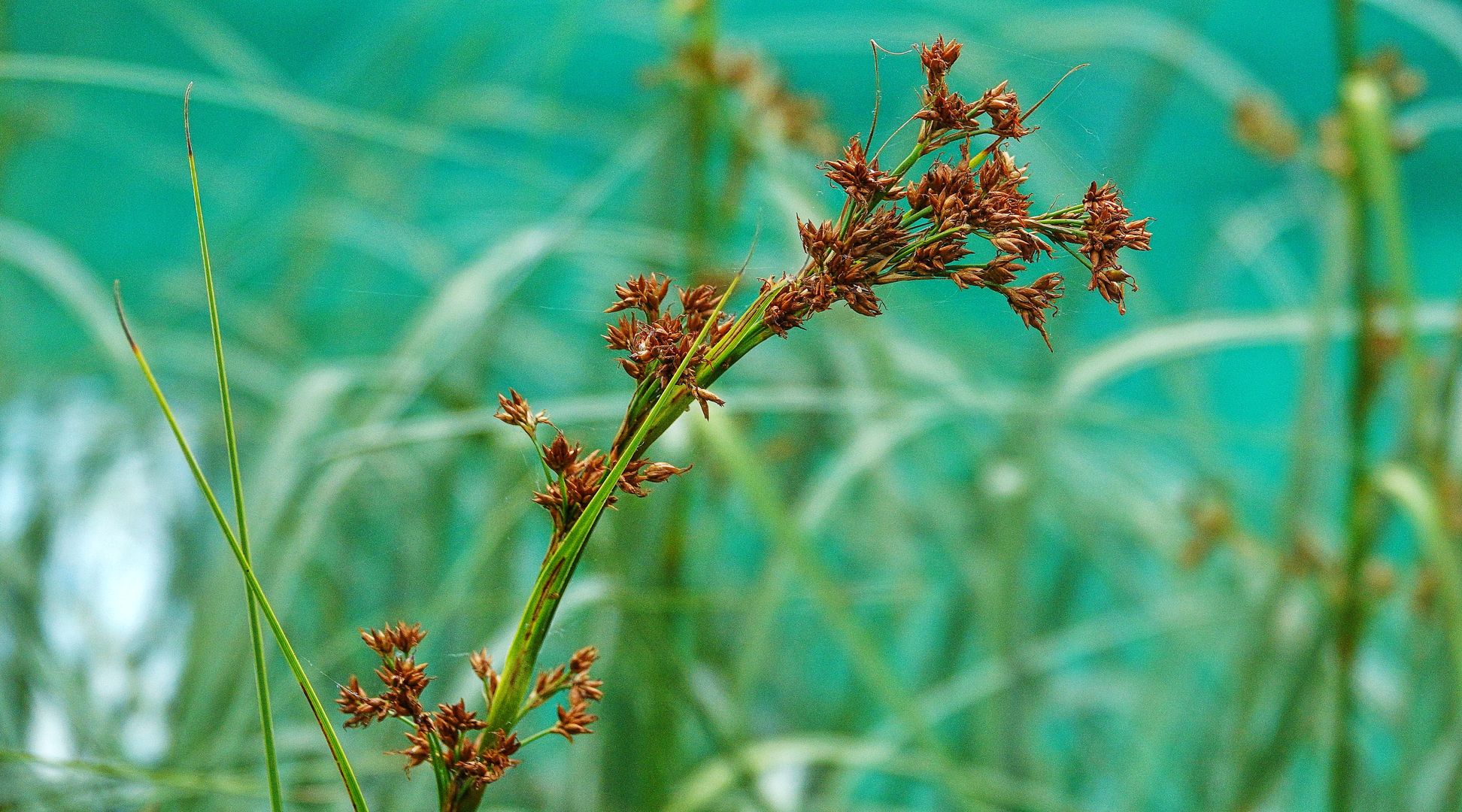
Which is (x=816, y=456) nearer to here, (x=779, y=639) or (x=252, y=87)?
(x=779, y=639)

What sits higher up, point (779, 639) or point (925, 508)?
point (925, 508)

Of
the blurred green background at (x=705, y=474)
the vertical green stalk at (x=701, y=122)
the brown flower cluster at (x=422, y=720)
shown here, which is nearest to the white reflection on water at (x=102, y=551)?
the blurred green background at (x=705, y=474)

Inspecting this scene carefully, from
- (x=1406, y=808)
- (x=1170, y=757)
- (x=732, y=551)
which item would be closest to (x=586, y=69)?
(x=732, y=551)

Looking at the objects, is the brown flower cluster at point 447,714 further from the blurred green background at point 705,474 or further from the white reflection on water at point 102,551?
the white reflection on water at point 102,551

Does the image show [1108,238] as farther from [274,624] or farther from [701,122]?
[701,122]

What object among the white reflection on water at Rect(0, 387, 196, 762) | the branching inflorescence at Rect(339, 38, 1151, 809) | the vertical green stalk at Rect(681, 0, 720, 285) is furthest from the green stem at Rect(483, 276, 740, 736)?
the white reflection on water at Rect(0, 387, 196, 762)

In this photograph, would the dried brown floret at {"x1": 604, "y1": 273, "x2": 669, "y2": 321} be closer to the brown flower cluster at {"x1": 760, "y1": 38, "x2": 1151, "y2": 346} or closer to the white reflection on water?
the brown flower cluster at {"x1": 760, "y1": 38, "x2": 1151, "y2": 346}
